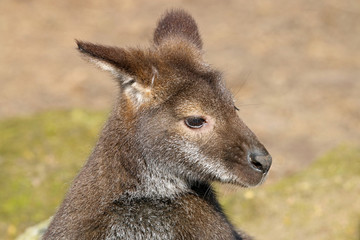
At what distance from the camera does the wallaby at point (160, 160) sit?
5641 millimetres

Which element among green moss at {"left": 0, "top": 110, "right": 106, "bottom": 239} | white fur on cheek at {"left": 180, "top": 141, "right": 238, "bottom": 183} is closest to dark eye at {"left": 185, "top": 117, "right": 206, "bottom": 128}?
white fur on cheek at {"left": 180, "top": 141, "right": 238, "bottom": 183}

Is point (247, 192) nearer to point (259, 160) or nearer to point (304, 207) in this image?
point (304, 207)

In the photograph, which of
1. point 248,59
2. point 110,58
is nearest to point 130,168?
point 110,58

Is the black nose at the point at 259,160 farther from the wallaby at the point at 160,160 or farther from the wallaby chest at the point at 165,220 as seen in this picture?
the wallaby chest at the point at 165,220

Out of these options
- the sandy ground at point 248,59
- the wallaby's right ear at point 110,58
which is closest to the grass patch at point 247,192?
the sandy ground at point 248,59

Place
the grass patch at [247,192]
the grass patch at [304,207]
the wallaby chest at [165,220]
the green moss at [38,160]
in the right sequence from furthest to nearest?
the green moss at [38,160], the grass patch at [247,192], the grass patch at [304,207], the wallaby chest at [165,220]

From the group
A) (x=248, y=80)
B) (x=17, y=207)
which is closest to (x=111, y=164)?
(x=17, y=207)

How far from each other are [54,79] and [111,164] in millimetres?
10070

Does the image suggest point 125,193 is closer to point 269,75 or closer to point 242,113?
point 242,113

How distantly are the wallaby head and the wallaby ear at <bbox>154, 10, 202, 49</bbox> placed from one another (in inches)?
27.7

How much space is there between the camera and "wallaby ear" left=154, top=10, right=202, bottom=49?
654 centimetres

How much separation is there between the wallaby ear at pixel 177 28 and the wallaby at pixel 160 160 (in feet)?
2.30

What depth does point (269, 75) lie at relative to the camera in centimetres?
1584

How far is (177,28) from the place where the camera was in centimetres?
664
